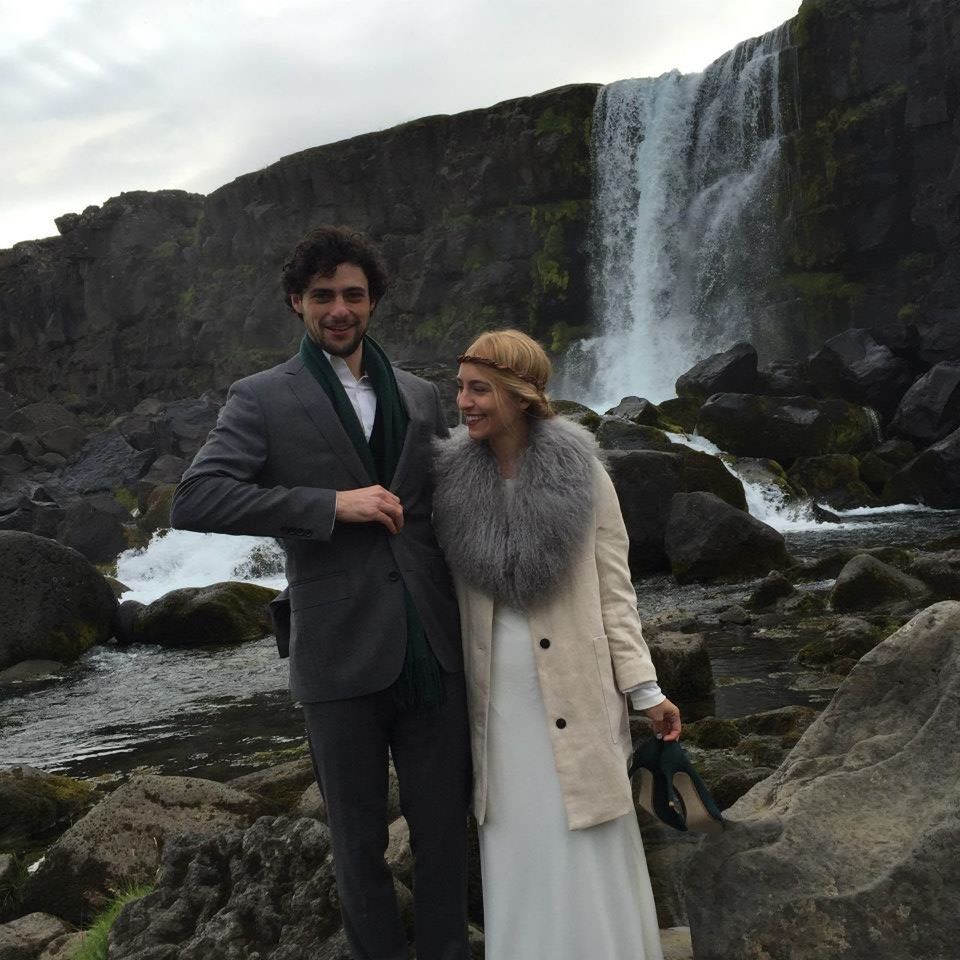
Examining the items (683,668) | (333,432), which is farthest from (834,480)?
(333,432)

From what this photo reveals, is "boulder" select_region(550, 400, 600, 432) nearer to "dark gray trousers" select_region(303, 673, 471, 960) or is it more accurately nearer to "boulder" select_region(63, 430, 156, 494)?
"dark gray trousers" select_region(303, 673, 471, 960)

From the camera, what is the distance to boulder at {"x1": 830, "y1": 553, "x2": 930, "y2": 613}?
11.9 m

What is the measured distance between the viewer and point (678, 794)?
329cm

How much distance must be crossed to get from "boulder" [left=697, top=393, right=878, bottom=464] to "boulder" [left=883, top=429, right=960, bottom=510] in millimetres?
2322

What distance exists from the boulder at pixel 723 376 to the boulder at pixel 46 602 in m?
15.0

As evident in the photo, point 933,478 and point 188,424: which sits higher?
point 188,424

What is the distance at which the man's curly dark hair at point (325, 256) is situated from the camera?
340 centimetres

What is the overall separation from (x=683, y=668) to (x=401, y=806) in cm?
582

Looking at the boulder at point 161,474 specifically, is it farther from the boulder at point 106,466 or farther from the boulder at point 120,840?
the boulder at point 120,840

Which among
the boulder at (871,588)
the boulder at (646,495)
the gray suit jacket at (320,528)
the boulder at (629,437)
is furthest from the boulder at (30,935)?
the boulder at (629,437)

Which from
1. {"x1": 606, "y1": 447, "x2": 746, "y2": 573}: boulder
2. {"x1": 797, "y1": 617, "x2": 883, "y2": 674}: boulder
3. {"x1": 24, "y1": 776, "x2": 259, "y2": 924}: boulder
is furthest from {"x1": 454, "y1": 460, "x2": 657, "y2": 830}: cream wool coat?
{"x1": 606, "y1": 447, "x2": 746, "y2": 573}: boulder

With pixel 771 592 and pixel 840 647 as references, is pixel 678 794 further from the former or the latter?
pixel 771 592

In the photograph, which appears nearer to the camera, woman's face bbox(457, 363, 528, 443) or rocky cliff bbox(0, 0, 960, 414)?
woman's face bbox(457, 363, 528, 443)

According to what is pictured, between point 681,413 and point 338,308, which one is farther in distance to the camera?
point 681,413
